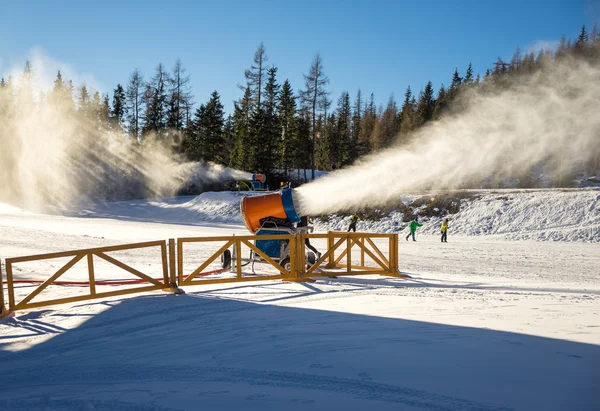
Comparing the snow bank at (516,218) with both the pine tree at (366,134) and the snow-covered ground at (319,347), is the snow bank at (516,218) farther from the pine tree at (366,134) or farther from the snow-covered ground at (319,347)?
the pine tree at (366,134)

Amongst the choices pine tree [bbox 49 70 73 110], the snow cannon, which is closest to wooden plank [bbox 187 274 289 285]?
the snow cannon

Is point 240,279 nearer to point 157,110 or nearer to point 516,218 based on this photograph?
point 516,218

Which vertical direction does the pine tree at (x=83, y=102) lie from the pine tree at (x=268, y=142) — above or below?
above

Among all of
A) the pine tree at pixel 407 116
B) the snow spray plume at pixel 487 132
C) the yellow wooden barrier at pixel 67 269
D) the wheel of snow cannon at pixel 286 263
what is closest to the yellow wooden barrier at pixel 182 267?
the yellow wooden barrier at pixel 67 269

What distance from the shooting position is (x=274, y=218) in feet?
34.9

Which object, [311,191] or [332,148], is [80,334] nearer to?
[311,191]

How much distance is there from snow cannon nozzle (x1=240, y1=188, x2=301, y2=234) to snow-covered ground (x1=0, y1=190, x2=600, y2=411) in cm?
198

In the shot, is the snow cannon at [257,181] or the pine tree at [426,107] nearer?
the snow cannon at [257,181]

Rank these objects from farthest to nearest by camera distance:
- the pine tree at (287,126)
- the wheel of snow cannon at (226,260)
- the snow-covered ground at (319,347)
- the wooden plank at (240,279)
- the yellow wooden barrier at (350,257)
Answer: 1. the pine tree at (287,126)
2. the wheel of snow cannon at (226,260)
3. the yellow wooden barrier at (350,257)
4. the wooden plank at (240,279)
5. the snow-covered ground at (319,347)

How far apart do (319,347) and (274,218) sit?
19.3 feet

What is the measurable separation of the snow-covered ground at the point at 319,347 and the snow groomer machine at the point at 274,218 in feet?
5.04

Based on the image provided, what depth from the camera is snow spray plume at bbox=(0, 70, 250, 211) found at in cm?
4353

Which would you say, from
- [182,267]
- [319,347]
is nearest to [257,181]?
[182,267]

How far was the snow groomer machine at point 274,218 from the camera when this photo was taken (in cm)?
1041
